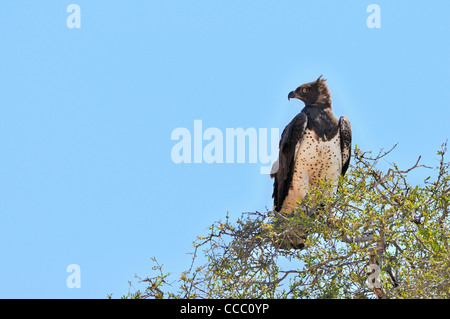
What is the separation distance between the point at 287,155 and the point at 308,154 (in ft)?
0.96

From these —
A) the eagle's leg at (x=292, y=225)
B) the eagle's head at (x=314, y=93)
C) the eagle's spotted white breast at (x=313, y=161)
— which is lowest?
the eagle's leg at (x=292, y=225)

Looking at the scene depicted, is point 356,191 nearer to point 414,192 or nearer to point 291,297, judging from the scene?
point 414,192

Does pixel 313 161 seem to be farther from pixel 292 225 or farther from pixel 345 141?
pixel 292 225

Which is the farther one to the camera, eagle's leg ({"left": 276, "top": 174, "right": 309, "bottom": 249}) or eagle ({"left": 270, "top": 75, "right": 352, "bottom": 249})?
eagle ({"left": 270, "top": 75, "right": 352, "bottom": 249})

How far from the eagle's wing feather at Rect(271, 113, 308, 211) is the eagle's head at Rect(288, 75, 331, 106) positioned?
1.79ft

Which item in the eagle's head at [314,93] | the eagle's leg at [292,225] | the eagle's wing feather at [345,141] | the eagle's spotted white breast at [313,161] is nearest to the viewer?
the eagle's leg at [292,225]

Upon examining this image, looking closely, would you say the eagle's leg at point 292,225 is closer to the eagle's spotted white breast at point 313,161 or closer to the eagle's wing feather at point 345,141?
the eagle's spotted white breast at point 313,161

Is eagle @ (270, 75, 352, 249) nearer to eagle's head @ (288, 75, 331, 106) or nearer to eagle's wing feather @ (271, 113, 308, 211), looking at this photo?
eagle's wing feather @ (271, 113, 308, 211)

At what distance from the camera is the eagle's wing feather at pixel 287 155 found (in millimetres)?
9250

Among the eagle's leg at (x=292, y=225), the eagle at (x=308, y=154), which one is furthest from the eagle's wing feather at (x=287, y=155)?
the eagle's leg at (x=292, y=225)

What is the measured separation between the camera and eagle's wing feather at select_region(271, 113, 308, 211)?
9250 millimetres

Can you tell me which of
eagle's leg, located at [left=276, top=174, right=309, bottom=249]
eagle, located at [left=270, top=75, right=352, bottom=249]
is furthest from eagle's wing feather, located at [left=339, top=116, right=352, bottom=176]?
eagle's leg, located at [left=276, top=174, right=309, bottom=249]

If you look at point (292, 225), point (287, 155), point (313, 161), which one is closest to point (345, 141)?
point (313, 161)

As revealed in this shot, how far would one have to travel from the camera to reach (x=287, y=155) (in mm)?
9312
